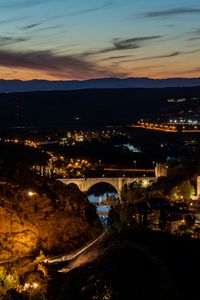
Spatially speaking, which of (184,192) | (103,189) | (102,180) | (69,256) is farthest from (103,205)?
(69,256)

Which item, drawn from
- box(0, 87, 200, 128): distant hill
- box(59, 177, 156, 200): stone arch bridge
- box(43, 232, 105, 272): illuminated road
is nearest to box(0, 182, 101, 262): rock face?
box(43, 232, 105, 272): illuminated road

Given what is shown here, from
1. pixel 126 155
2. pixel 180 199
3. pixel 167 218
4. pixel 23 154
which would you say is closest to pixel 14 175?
pixel 167 218

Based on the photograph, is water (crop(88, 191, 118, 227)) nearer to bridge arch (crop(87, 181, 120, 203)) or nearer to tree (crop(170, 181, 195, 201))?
bridge arch (crop(87, 181, 120, 203))

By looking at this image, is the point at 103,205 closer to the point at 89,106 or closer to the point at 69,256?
the point at 69,256

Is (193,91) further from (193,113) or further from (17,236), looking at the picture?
(17,236)

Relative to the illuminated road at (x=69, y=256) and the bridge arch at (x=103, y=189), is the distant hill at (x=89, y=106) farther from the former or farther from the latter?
the illuminated road at (x=69, y=256)

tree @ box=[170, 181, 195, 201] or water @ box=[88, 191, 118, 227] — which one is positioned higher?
tree @ box=[170, 181, 195, 201]
